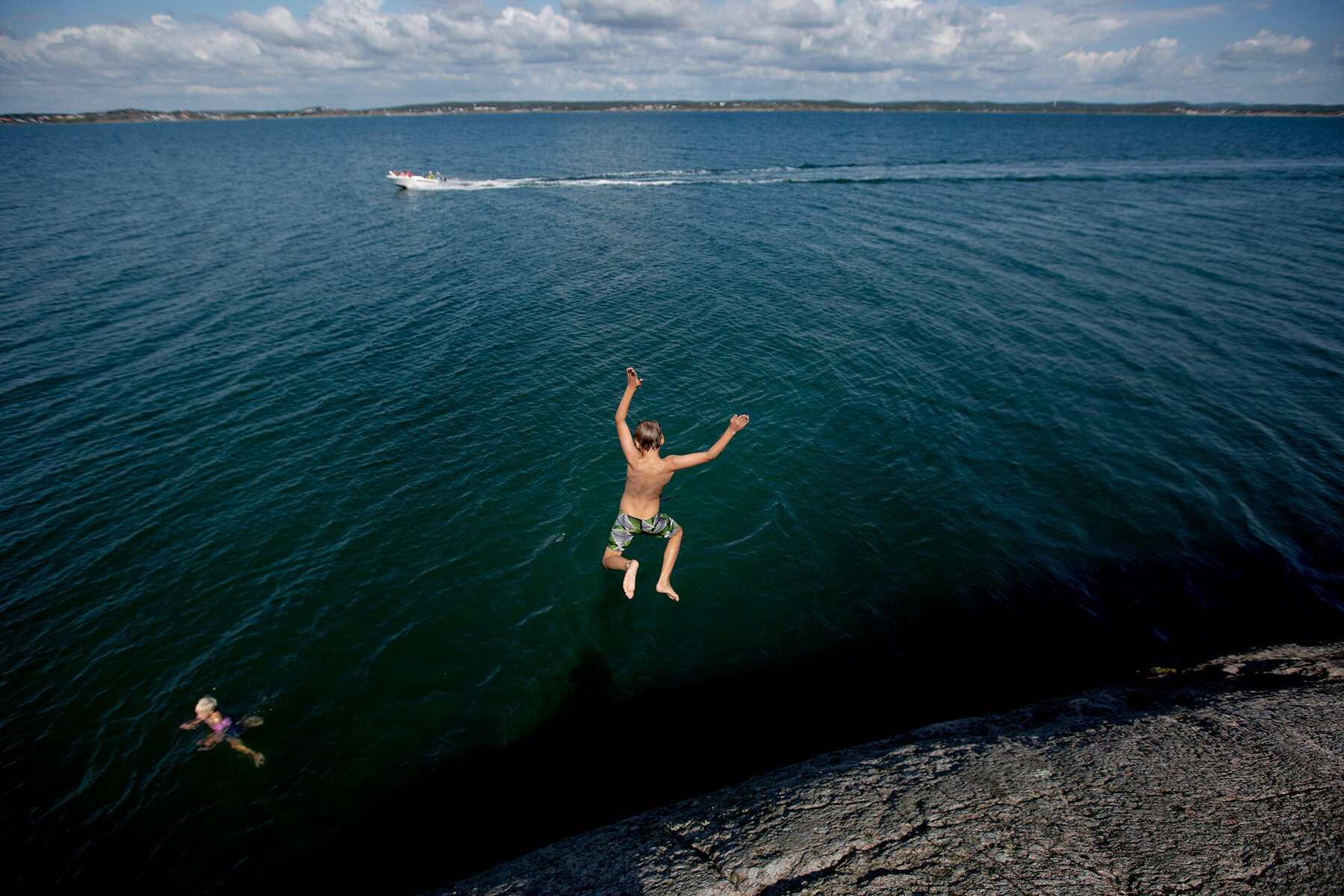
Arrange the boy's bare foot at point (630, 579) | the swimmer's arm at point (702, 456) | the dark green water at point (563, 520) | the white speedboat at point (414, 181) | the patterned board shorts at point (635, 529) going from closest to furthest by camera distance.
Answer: the swimmer's arm at point (702, 456)
the dark green water at point (563, 520)
the boy's bare foot at point (630, 579)
the patterned board shorts at point (635, 529)
the white speedboat at point (414, 181)

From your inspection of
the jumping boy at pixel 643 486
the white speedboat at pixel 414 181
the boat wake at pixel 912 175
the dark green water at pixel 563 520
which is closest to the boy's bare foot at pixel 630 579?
the jumping boy at pixel 643 486

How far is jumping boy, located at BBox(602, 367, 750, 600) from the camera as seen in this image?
9.60m

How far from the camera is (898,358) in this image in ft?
75.9

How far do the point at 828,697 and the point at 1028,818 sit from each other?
148 inches

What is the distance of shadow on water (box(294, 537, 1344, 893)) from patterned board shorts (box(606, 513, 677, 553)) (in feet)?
7.62

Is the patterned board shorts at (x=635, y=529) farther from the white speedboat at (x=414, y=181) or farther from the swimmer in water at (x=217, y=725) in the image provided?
the white speedboat at (x=414, y=181)

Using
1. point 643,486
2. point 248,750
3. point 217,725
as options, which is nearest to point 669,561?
point 643,486

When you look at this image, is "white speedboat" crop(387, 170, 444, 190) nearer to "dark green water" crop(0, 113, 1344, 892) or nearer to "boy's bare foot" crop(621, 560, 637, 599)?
"dark green water" crop(0, 113, 1344, 892)

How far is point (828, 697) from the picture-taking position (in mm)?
10219

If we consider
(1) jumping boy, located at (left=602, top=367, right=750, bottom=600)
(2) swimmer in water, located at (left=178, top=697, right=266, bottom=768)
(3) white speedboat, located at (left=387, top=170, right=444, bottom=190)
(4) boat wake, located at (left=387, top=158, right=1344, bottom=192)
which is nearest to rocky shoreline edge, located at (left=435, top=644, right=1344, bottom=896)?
(1) jumping boy, located at (left=602, top=367, right=750, bottom=600)

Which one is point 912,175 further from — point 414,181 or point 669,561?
point 669,561

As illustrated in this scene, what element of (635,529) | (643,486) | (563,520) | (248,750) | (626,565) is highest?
(643,486)

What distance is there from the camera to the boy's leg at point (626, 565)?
1052 cm

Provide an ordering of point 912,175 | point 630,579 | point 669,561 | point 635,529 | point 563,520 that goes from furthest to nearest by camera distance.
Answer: point 912,175
point 563,520
point 669,561
point 635,529
point 630,579
